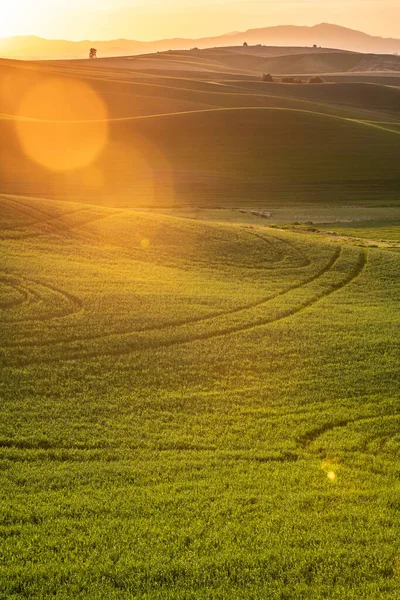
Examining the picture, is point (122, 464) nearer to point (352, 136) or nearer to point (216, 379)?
point (216, 379)

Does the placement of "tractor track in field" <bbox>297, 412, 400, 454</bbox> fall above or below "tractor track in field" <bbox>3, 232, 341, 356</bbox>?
below

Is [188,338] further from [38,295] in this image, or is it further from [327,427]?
[327,427]

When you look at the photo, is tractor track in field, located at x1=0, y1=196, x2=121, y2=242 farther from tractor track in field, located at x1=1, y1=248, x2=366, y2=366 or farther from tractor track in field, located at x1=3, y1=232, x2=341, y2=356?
tractor track in field, located at x1=1, y1=248, x2=366, y2=366

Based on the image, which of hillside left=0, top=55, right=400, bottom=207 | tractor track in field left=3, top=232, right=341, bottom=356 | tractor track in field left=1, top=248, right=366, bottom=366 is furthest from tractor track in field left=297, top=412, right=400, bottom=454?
hillside left=0, top=55, right=400, bottom=207

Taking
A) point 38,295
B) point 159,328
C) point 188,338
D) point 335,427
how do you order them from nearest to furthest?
point 335,427, point 188,338, point 159,328, point 38,295

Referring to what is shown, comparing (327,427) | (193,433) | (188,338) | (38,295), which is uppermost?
(38,295)

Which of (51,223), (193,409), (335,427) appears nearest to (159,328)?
(193,409)

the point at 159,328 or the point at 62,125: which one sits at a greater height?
the point at 62,125

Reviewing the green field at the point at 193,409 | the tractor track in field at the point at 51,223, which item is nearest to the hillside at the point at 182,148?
the tractor track in field at the point at 51,223
